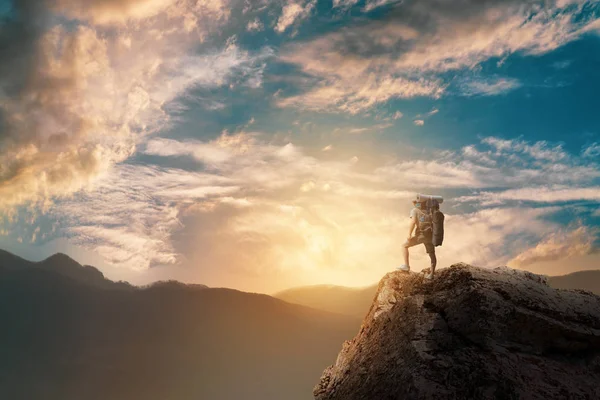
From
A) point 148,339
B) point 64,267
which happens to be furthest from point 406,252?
point 64,267

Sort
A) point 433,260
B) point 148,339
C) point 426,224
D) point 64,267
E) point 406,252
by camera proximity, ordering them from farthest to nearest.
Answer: point 64,267
point 148,339
point 406,252
point 426,224
point 433,260

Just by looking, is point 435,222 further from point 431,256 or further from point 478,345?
point 478,345

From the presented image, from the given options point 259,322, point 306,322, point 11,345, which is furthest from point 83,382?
point 306,322

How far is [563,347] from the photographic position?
9852mm

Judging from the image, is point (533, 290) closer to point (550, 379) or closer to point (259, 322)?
point (550, 379)

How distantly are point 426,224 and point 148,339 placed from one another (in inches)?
5835

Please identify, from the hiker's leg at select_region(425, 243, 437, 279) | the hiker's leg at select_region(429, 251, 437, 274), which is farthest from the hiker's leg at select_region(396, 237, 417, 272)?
the hiker's leg at select_region(429, 251, 437, 274)

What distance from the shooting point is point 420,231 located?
13.1m

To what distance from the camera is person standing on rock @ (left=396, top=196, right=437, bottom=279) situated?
1287 cm

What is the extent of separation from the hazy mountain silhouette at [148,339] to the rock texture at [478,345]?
12503 centimetres

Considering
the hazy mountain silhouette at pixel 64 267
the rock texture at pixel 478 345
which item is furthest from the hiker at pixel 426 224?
the hazy mountain silhouette at pixel 64 267

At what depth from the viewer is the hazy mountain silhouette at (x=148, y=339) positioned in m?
120

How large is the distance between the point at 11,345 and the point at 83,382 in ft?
118

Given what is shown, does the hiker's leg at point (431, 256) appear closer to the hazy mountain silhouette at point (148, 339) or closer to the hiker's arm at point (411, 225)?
the hiker's arm at point (411, 225)
